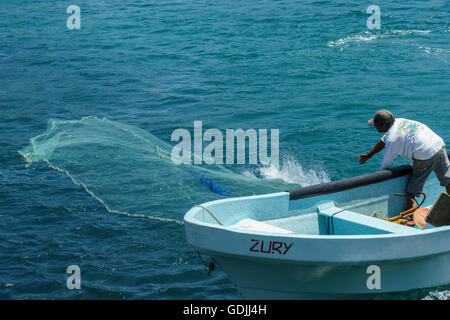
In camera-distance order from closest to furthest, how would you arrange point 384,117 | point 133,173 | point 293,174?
point 384,117 → point 133,173 → point 293,174

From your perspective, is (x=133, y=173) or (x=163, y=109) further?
(x=163, y=109)

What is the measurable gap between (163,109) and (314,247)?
439 inches

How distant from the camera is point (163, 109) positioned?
17469mm

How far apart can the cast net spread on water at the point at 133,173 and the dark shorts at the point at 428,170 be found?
3110mm

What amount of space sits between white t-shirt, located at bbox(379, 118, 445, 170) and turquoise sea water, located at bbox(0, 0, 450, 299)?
1907 mm

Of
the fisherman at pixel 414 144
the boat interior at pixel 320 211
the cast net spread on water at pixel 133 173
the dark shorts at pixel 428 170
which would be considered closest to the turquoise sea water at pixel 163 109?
the cast net spread on water at pixel 133 173

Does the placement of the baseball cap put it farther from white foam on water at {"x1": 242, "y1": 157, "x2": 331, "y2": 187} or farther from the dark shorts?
white foam on water at {"x1": 242, "y1": 157, "x2": 331, "y2": 187}

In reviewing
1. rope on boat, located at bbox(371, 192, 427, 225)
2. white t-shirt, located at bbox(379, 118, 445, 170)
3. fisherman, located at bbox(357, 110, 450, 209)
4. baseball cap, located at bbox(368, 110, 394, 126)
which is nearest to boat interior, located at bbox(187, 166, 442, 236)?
rope on boat, located at bbox(371, 192, 427, 225)

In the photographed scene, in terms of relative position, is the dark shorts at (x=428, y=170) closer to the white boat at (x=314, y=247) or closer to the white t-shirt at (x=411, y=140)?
the white t-shirt at (x=411, y=140)

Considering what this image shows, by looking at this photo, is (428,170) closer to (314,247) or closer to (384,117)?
(384,117)

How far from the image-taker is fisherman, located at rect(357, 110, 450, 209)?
27.5 feet

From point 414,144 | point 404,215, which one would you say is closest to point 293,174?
point 404,215

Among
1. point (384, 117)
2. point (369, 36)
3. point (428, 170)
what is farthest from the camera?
point (369, 36)

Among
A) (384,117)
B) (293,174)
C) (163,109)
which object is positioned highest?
(384,117)
